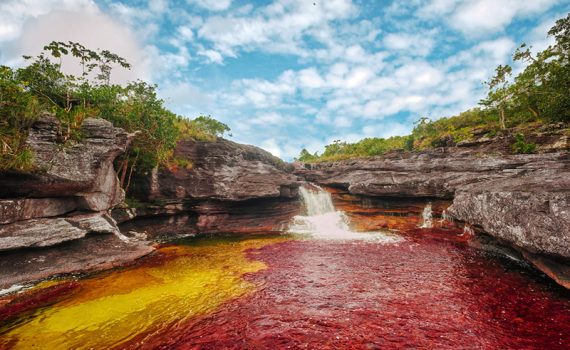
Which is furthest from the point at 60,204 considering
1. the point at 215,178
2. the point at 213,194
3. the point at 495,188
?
the point at 495,188

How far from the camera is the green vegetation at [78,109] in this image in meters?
14.5

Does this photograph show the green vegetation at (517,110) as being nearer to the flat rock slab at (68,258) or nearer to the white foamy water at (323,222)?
the white foamy water at (323,222)

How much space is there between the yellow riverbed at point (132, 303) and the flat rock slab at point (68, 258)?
167 centimetres

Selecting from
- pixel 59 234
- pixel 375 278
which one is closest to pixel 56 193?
pixel 59 234

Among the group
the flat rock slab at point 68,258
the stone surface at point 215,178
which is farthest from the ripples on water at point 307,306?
the stone surface at point 215,178

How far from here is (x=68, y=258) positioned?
48.8 ft

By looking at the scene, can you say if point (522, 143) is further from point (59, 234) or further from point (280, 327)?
point (59, 234)

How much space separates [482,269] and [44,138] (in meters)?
26.8

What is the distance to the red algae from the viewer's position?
7270 mm

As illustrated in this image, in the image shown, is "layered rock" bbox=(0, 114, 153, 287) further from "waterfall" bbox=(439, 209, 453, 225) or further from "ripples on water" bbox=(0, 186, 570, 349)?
"waterfall" bbox=(439, 209, 453, 225)

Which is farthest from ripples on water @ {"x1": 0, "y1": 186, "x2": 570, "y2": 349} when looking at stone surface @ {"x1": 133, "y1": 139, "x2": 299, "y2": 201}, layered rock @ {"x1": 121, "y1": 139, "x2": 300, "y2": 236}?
stone surface @ {"x1": 133, "y1": 139, "x2": 299, "y2": 201}

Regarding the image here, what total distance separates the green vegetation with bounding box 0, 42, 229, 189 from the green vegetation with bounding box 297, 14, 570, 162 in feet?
110

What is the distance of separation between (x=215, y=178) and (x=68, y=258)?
1524cm

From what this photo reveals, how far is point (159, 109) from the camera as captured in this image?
2481cm
